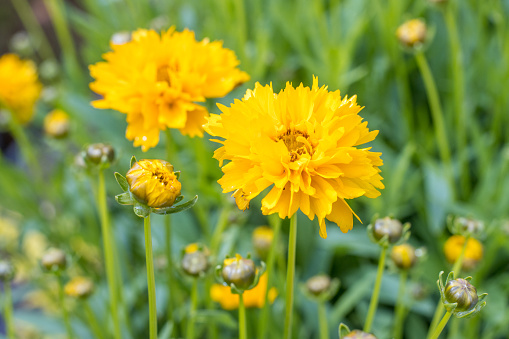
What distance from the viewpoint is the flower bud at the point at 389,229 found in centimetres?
57

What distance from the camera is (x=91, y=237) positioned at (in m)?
1.26

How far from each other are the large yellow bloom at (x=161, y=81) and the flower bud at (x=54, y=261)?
0.19 m

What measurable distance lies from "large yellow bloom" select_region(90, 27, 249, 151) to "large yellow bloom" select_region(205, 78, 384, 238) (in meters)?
0.19

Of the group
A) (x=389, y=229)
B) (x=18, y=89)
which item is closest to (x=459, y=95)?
(x=389, y=229)

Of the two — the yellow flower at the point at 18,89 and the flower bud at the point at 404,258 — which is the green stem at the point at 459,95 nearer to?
the flower bud at the point at 404,258

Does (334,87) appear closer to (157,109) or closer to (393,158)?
(393,158)

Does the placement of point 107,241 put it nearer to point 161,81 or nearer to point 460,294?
point 161,81

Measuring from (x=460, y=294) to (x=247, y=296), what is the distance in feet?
→ 1.40

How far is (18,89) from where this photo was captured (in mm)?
1345

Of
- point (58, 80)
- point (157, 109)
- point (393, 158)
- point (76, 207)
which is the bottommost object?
point (76, 207)

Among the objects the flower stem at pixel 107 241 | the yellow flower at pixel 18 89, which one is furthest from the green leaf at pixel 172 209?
the yellow flower at pixel 18 89

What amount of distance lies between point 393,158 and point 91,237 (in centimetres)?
72

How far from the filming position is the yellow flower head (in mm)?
471

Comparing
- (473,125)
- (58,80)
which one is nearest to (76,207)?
(58,80)
